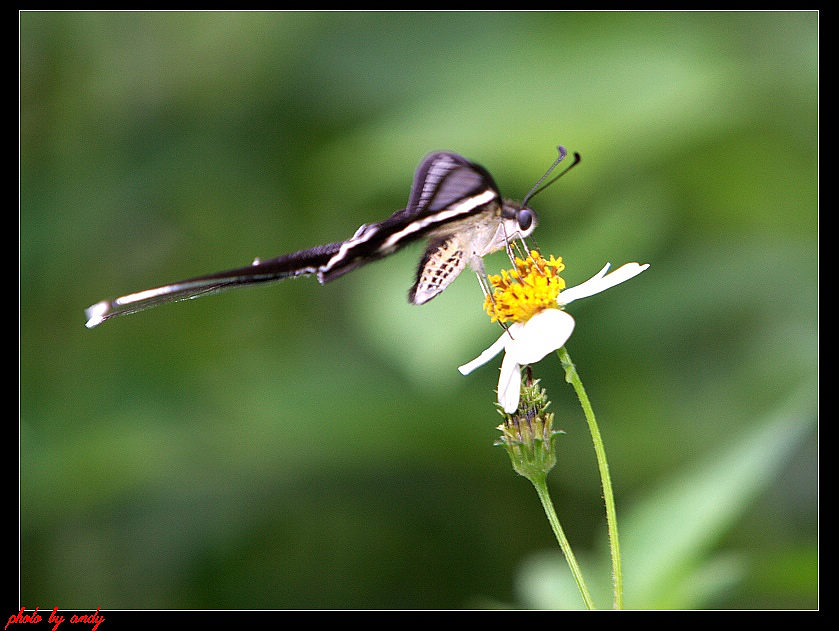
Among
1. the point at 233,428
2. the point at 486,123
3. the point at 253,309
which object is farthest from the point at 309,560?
the point at 486,123

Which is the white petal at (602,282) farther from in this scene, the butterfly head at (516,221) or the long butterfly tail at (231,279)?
the long butterfly tail at (231,279)

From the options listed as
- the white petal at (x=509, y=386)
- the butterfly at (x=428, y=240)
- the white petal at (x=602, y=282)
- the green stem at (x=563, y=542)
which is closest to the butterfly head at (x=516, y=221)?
the butterfly at (x=428, y=240)

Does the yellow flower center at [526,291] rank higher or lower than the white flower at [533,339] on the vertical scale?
higher

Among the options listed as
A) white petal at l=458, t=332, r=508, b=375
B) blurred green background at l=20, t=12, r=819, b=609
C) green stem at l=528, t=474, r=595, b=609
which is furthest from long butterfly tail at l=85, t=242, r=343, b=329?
blurred green background at l=20, t=12, r=819, b=609

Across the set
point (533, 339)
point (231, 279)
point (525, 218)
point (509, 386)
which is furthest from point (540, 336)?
point (231, 279)

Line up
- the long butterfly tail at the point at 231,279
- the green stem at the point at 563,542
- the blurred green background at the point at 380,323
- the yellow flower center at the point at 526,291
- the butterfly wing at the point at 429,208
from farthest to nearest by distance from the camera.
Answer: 1. the blurred green background at the point at 380,323
2. the yellow flower center at the point at 526,291
3. the butterfly wing at the point at 429,208
4. the long butterfly tail at the point at 231,279
5. the green stem at the point at 563,542

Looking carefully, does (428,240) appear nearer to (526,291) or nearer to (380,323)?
(526,291)
